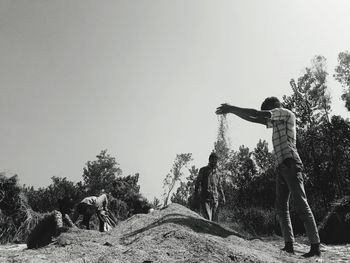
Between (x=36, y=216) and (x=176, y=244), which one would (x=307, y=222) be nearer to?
(x=176, y=244)

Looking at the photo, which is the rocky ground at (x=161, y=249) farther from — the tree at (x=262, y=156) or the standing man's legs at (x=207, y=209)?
the tree at (x=262, y=156)

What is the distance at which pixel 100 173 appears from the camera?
36906 millimetres

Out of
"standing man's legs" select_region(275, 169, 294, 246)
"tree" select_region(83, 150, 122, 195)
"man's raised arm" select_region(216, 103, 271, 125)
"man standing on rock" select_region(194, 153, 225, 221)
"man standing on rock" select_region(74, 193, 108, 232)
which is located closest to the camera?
"man's raised arm" select_region(216, 103, 271, 125)

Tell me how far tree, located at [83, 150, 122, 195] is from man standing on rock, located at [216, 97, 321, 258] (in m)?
33.0

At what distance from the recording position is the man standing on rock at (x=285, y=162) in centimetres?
317

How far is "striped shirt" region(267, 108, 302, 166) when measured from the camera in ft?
11.1

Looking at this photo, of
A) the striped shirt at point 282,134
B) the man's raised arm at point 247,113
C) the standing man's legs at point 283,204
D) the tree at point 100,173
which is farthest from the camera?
the tree at point 100,173

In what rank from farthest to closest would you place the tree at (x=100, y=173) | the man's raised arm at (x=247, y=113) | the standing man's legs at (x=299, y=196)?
the tree at (x=100, y=173) → the man's raised arm at (x=247, y=113) → the standing man's legs at (x=299, y=196)

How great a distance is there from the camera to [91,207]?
23.3 feet

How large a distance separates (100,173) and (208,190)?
106ft

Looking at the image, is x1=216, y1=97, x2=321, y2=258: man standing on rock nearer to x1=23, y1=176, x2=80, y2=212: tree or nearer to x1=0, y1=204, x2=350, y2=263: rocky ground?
x1=0, y1=204, x2=350, y2=263: rocky ground

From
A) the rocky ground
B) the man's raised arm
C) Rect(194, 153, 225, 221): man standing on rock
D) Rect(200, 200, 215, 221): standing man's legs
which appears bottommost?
the rocky ground

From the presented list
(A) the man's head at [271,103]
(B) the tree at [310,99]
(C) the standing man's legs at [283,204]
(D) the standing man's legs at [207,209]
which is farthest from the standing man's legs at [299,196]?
(B) the tree at [310,99]

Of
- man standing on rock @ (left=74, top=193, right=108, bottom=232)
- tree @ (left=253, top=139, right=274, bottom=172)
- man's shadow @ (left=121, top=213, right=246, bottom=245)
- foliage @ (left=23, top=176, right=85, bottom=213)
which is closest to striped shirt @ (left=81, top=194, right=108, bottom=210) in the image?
man standing on rock @ (left=74, top=193, right=108, bottom=232)
